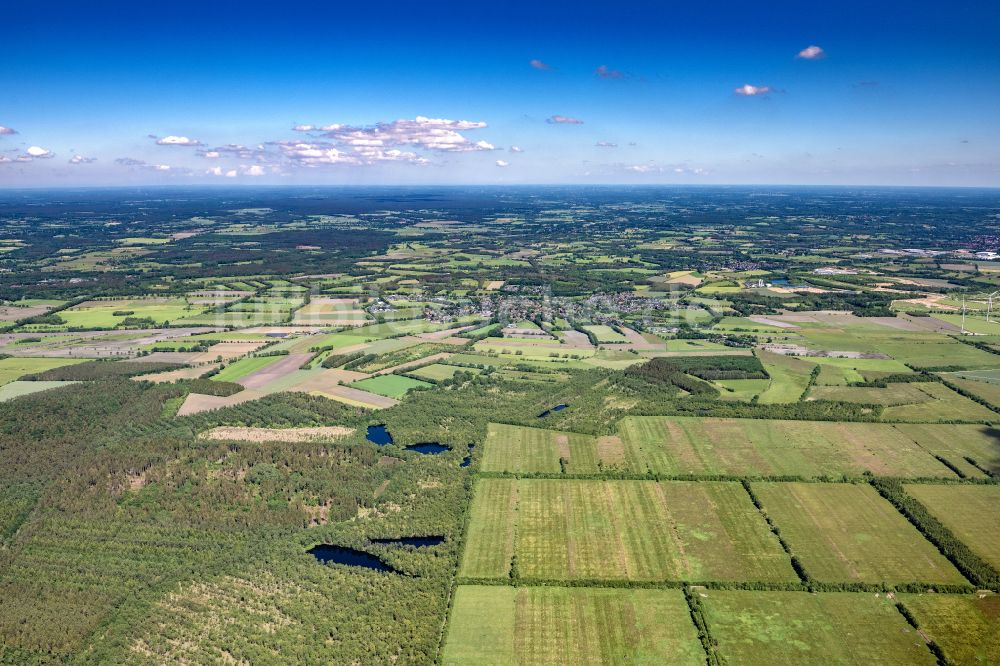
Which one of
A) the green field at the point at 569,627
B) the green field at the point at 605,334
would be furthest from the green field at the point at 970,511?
the green field at the point at 605,334

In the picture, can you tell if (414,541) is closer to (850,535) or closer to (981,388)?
(850,535)

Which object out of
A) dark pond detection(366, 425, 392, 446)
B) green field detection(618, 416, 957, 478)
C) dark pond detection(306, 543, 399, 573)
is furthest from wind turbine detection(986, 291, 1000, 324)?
dark pond detection(306, 543, 399, 573)

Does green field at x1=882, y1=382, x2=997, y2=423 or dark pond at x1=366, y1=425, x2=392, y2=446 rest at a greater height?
green field at x1=882, y1=382, x2=997, y2=423

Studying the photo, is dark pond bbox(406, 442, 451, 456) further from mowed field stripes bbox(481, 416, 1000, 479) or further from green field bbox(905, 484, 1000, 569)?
green field bbox(905, 484, 1000, 569)

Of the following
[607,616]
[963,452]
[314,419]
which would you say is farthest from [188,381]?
[963,452]

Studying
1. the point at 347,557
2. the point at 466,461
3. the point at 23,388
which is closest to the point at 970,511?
the point at 466,461

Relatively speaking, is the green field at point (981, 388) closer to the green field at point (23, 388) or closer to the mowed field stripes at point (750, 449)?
the mowed field stripes at point (750, 449)
